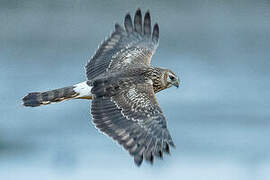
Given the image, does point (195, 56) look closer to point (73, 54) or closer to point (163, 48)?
point (163, 48)

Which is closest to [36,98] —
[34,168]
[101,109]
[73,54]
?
[101,109]

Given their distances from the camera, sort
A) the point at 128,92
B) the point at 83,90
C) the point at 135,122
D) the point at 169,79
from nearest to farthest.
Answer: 1. the point at 135,122
2. the point at 128,92
3. the point at 83,90
4. the point at 169,79

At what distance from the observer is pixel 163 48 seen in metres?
20.4

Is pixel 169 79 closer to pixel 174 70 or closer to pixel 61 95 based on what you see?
pixel 61 95

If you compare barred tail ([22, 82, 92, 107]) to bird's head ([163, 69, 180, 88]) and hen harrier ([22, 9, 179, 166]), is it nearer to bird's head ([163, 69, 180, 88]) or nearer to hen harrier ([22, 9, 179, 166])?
hen harrier ([22, 9, 179, 166])

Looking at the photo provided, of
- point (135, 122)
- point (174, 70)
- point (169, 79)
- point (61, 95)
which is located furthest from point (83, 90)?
point (174, 70)

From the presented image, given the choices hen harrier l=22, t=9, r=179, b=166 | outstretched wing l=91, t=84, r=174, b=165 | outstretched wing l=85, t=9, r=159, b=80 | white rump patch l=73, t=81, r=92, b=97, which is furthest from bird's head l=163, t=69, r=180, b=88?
white rump patch l=73, t=81, r=92, b=97

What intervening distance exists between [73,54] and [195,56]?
9.30 ft

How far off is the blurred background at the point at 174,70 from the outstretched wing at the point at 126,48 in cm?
437

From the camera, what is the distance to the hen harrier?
33.1 ft

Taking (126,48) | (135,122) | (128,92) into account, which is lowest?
(135,122)

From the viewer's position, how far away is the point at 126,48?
12281 millimetres

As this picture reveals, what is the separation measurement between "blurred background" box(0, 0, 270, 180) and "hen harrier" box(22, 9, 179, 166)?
4412 mm

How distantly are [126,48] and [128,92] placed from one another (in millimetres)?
1647
